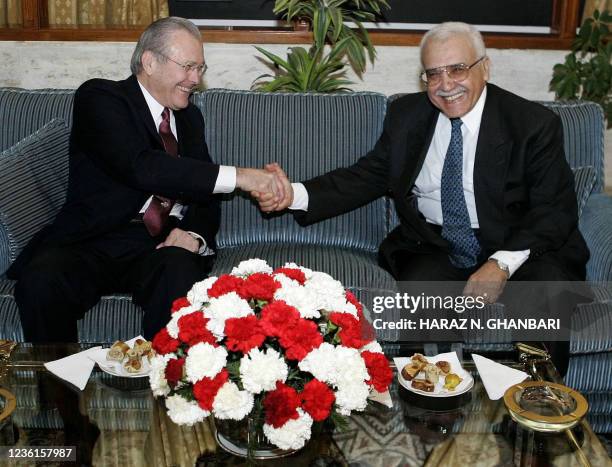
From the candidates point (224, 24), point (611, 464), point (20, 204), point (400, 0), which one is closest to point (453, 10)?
point (400, 0)

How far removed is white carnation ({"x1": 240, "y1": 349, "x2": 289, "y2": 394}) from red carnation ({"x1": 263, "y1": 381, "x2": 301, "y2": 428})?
0.02 meters

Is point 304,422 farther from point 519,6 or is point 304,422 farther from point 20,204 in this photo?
point 519,6

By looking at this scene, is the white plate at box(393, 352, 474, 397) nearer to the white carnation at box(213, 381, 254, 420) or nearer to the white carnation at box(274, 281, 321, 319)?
the white carnation at box(274, 281, 321, 319)

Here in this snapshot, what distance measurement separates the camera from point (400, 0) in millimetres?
4504

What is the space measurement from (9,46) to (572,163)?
8.98ft

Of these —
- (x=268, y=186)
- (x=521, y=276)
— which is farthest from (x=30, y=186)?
(x=521, y=276)

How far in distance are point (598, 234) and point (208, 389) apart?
1.69 meters

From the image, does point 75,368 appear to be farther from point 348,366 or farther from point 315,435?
point 348,366

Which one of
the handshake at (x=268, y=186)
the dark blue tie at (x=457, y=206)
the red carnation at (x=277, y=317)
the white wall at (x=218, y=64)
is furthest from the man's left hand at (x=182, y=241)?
the white wall at (x=218, y=64)

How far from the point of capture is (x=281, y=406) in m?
1.45

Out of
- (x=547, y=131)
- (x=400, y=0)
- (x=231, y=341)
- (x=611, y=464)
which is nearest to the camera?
(x=231, y=341)

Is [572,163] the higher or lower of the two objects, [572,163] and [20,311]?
the higher

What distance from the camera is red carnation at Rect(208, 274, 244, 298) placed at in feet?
5.21

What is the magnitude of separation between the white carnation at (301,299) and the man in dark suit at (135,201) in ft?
3.03
